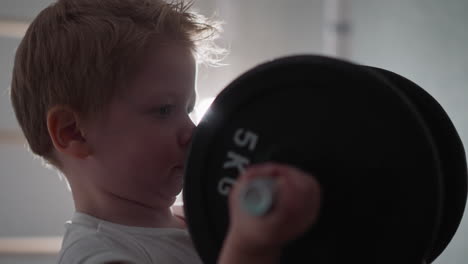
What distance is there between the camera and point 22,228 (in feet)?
3.96

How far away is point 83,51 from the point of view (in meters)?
0.70

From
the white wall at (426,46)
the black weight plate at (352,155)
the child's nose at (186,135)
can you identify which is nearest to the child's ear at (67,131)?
the child's nose at (186,135)

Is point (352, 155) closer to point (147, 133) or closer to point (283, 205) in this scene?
point (283, 205)

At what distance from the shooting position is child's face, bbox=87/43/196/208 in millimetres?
690

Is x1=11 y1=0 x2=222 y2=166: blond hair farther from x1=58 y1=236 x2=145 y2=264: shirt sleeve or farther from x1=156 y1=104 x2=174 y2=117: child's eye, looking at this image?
x1=58 y1=236 x2=145 y2=264: shirt sleeve

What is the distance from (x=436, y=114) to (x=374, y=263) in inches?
10.2

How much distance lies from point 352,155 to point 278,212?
0.12 m

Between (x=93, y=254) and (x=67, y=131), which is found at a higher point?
(x=67, y=131)

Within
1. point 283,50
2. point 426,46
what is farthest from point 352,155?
point 283,50

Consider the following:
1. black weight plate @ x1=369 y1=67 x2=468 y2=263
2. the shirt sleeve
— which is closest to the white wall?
black weight plate @ x1=369 y1=67 x2=468 y2=263

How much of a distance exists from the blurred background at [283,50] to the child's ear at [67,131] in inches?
15.8

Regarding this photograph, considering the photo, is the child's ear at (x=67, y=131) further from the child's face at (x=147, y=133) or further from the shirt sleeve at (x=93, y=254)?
the shirt sleeve at (x=93, y=254)

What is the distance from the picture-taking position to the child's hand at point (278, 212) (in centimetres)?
35

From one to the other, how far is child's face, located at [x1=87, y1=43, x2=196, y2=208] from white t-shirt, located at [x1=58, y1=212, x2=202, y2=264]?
52mm
